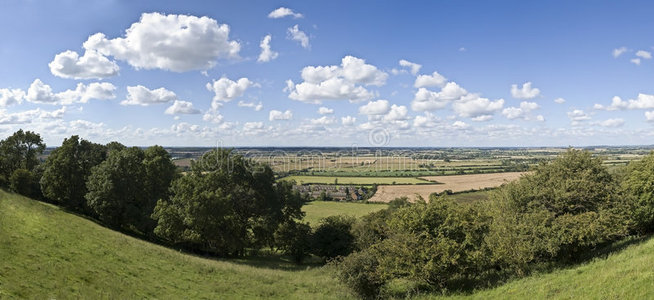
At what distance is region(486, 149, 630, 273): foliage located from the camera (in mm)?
20906

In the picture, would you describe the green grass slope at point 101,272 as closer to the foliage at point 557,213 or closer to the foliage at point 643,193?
the foliage at point 557,213

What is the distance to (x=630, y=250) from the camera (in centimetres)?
1947

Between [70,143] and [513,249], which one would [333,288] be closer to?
[513,249]

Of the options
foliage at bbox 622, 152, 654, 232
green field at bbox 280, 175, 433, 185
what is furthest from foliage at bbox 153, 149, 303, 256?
green field at bbox 280, 175, 433, 185

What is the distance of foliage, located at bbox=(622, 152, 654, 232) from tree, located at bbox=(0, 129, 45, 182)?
80006 millimetres

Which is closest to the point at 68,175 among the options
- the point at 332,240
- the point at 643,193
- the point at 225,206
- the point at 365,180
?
the point at 225,206

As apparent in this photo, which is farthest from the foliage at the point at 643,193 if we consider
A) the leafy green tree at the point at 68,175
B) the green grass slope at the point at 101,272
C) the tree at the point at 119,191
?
the leafy green tree at the point at 68,175

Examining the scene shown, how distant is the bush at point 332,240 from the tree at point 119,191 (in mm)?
23427

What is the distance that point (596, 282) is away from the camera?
14.4 meters

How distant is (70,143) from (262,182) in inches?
1135

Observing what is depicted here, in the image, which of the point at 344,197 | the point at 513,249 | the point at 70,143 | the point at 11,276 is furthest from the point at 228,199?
the point at 344,197

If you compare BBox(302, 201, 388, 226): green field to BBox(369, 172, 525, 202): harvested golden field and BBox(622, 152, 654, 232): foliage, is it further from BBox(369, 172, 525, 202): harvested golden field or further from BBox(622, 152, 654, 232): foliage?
BBox(622, 152, 654, 232): foliage

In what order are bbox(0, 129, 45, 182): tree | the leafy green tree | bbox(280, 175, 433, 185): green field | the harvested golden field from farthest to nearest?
bbox(280, 175, 433, 185): green field, the harvested golden field, bbox(0, 129, 45, 182): tree, the leafy green tree

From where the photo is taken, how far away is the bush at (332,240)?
43438 mm
